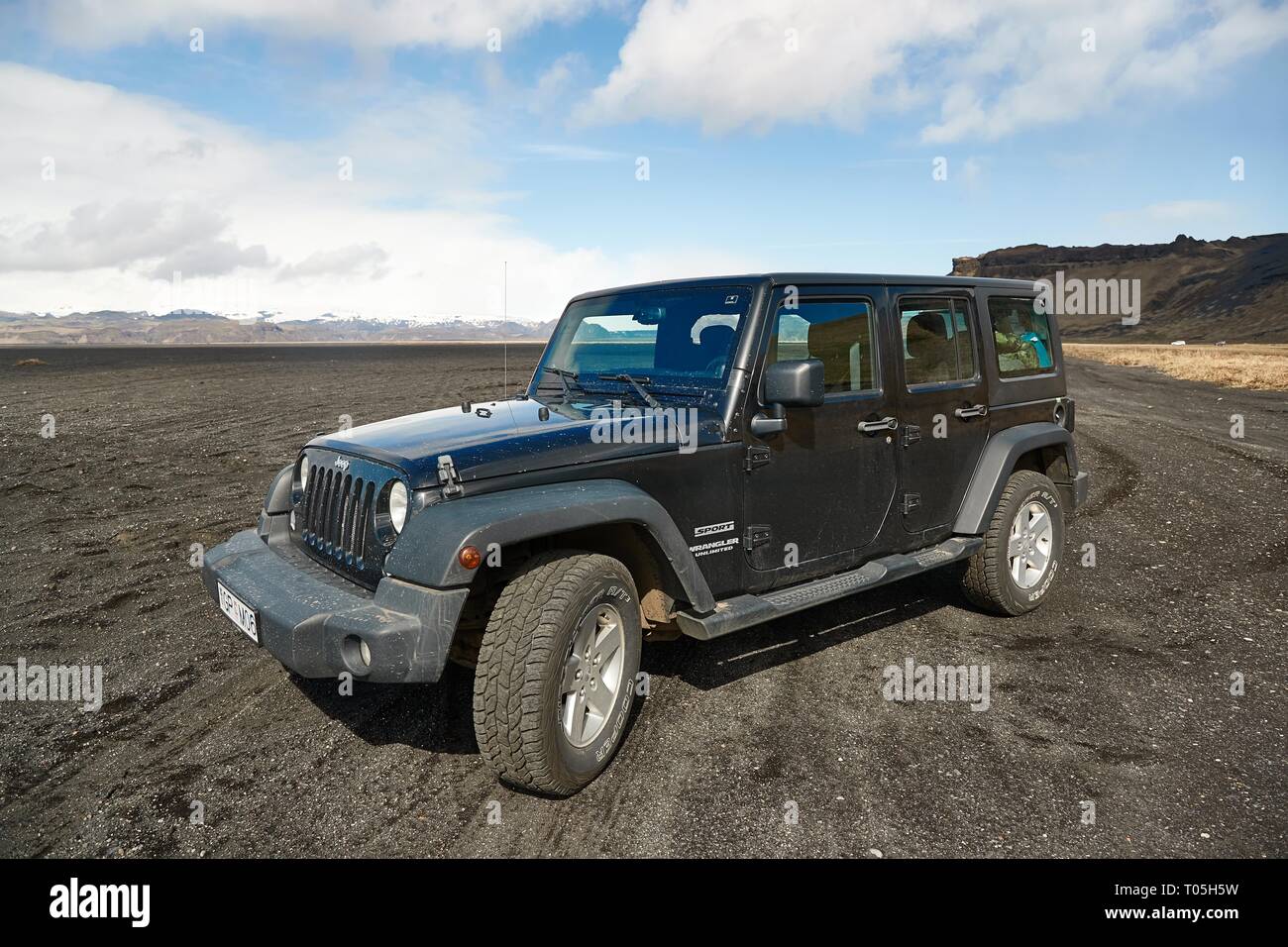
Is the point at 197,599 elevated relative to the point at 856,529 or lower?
lower

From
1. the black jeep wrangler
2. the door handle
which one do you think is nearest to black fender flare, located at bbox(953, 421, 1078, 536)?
the black jeep wrangler

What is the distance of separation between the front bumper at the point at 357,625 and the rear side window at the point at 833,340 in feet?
6.64

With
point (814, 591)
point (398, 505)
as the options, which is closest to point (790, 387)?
point (814, 591)

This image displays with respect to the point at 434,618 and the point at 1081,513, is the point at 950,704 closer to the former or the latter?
the point at 434,618

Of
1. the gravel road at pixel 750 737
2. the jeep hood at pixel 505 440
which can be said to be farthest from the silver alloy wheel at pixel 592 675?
the jeep hood at pixel 505 440

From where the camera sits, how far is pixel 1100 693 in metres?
4.23

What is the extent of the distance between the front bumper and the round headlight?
0.87 ft

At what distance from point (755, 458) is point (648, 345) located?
92 cm

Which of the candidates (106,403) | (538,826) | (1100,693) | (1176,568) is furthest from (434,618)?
(106,403)

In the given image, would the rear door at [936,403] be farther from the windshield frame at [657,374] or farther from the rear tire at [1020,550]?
the windshield frame at [657,374]

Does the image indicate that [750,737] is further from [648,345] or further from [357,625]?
[648,345]

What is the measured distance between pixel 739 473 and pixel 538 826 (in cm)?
172

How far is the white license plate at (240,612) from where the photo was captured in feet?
11.1
